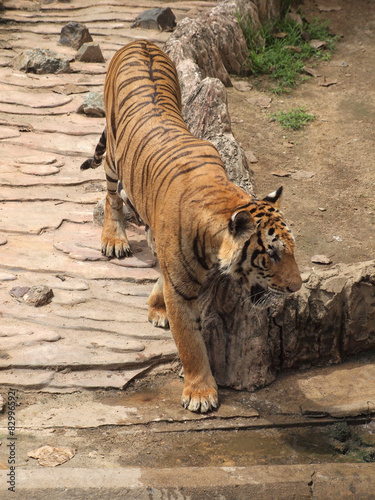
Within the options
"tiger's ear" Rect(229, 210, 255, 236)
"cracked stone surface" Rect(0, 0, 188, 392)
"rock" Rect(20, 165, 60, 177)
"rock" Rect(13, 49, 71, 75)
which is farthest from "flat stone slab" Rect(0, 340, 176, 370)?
"rock" Rect(13, 49, 71, 75)

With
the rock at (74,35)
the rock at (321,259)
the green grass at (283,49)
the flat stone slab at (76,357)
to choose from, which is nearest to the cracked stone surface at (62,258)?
the flat stone slab at (76,357)

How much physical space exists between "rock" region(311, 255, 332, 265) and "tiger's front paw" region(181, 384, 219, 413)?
144 centimetres

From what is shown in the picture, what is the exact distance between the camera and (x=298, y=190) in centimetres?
562

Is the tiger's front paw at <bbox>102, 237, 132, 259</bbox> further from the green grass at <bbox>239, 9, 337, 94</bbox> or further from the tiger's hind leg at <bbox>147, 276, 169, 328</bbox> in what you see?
the green grass at <bbox>239, 9, 337, 94</bbox>

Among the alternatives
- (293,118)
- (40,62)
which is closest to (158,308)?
(293,118)

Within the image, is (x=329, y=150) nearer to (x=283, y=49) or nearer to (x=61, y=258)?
(x=283, y=49)

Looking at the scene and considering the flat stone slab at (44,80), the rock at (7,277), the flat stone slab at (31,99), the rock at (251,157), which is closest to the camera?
the rock at (7,277)

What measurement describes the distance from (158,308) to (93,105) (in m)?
3.09

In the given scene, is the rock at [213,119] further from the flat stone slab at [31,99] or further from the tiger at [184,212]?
the flat stone slab at [31,99]

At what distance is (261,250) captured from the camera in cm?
320

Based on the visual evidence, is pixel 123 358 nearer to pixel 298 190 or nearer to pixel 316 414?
pixel 316 414

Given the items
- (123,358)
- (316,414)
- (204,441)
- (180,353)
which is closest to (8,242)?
(123,358)

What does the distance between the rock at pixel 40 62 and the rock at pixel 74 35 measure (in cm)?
55

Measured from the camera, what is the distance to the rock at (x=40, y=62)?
23.7ft
